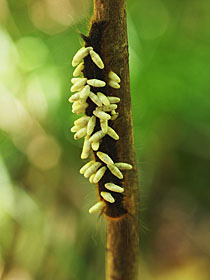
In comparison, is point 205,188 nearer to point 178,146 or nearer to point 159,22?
point 178,146

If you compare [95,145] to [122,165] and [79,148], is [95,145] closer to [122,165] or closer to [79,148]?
[122,165]

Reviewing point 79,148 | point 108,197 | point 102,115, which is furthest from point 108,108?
point 79,148

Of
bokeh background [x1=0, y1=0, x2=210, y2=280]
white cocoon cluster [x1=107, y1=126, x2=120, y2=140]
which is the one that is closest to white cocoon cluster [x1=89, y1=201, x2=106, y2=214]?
white cocoon cluster [x1=107, y1=126, x2=120, y2=140]

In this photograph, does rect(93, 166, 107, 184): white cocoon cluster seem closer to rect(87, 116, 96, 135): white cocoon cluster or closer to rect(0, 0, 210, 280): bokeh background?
rect(87, 116, 96, 135): white cocoon cluster

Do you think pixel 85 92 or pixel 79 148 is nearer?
pixel 85 92

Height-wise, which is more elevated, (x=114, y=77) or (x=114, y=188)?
(x=114, y=77)

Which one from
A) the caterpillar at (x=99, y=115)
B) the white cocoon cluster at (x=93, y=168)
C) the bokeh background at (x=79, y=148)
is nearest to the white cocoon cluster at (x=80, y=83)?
the caterpillar at (x=99, y=115)

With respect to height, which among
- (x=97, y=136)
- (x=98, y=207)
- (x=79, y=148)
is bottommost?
(x=79, y=148)

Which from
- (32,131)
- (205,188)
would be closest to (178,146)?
(205,188)
